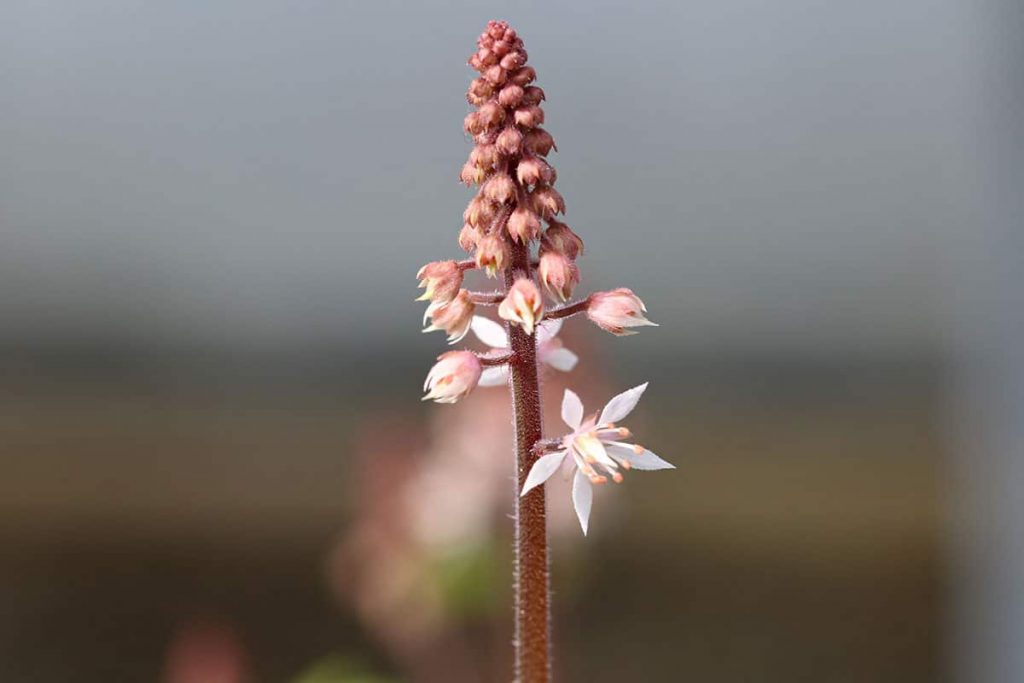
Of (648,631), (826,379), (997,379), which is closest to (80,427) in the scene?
(648,631)

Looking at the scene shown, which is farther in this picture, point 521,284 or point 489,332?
point 489,332

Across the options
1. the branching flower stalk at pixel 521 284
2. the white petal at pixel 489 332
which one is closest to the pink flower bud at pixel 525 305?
the branching flower stalk at pixel 521 284

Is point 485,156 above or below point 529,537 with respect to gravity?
above

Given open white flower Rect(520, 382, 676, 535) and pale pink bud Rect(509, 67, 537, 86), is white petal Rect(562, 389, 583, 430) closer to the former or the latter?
open white flower Rect(520, 382, 676, 535)

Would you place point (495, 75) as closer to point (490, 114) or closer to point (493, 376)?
point (490, 114)

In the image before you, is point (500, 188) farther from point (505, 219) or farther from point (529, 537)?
point (529, 537)

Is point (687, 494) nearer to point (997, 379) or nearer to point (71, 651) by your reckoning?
point (997, 379)

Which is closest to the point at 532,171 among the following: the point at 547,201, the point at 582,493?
the point at 547,201
